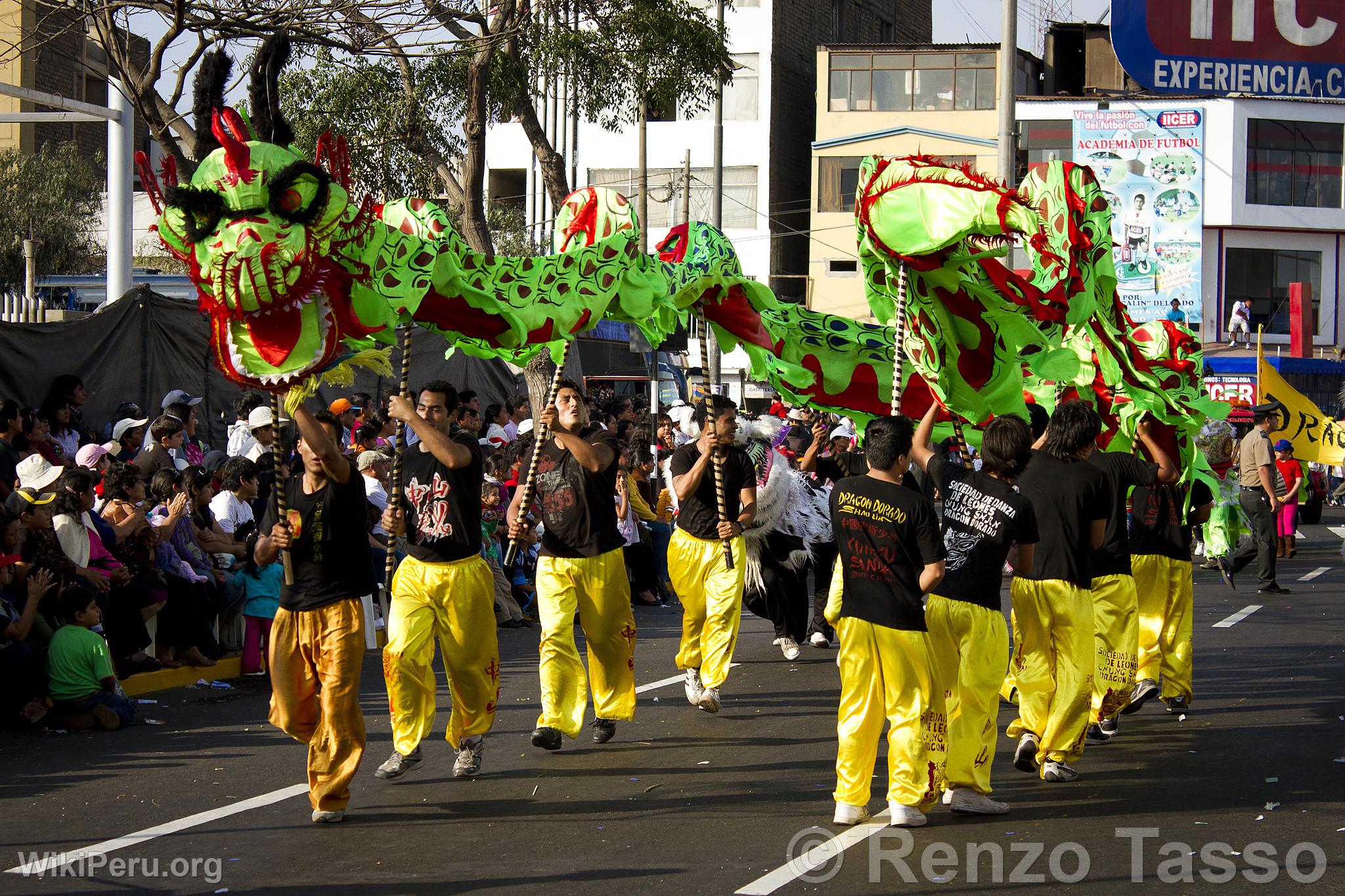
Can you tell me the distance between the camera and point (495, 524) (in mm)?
12195

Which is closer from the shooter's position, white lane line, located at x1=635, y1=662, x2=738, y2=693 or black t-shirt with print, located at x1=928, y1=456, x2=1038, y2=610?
black t-shirt with print, located at x1=928, y1=456, x2=1038, y2=610

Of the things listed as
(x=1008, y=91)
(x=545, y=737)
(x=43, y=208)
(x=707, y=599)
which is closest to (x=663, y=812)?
(x=545, y=737)

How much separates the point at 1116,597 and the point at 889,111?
31.1 m

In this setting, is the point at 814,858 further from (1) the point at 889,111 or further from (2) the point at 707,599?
(1) the point at 889,111

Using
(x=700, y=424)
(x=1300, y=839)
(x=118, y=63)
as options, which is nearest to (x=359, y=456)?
(x=700, y=424)

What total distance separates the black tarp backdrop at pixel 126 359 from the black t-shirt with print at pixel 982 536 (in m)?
7.57

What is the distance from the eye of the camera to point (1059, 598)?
7.03 meters

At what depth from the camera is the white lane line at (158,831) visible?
222 inches

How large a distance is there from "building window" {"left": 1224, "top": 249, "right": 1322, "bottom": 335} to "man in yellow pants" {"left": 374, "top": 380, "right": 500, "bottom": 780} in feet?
104

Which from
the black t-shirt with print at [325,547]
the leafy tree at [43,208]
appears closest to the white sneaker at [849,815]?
the black t-shirt with print at [325,547]

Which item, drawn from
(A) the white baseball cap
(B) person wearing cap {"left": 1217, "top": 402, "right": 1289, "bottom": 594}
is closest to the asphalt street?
(A) the white baseball cap

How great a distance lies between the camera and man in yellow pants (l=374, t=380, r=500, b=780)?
686 centimetres

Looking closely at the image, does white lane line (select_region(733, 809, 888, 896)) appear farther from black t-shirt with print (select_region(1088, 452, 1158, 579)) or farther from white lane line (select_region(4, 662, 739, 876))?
white lane line (select_region(4, 662, 739, 876))

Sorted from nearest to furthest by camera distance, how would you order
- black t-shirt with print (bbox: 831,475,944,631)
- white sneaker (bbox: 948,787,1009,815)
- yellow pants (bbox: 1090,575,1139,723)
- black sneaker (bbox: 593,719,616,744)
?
black t-shirt with print (bbox: 831,475,944,631) → white sneaker (bbox: 948,787,1009,815) → yellow pants (bbox: 1090,575,1139,723) → black sneaker (bbox: 593,719,616,744)
